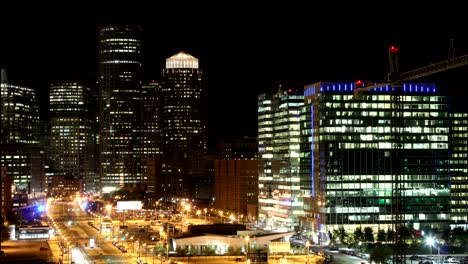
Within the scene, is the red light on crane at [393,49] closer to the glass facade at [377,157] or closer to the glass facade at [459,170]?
the glass facade at [377,157]

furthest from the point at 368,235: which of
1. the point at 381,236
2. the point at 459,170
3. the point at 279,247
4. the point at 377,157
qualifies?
the point at 459,170

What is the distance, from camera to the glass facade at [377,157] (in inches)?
6107

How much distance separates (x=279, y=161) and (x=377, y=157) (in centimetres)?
3195

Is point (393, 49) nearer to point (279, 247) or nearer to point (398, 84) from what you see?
point (398, 84)

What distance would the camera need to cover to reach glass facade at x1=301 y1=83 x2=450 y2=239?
15512 centimetres

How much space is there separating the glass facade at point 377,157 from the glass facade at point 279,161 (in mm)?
14608

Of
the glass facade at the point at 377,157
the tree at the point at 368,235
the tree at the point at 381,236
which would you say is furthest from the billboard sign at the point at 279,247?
the glass facade at the point at 377,157

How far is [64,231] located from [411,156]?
6861cm

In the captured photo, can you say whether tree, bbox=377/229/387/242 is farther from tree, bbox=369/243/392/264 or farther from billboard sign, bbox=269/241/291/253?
tree, bbox=369/243/392/264

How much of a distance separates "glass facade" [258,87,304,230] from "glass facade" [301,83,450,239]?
14.6 m

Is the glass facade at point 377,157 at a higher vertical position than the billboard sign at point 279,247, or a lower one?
higher

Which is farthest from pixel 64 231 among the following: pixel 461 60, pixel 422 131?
pixel 461 60

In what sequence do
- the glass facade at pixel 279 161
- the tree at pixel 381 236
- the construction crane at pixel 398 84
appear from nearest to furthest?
the construction crane at pixel 398 84 < the tree at pixel 381 236 < the glass facade at pixel 279 161

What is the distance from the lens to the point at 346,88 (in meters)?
157
